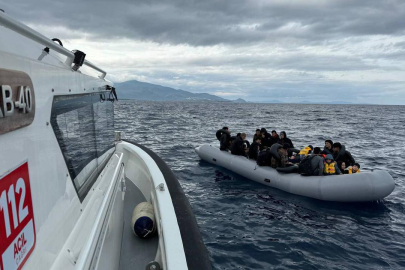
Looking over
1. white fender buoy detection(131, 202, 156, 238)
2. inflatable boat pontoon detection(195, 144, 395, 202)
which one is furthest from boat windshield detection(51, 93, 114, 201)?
inflatable boat pontoon detection(195, 144, 395, 202)

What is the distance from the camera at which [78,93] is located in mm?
2982

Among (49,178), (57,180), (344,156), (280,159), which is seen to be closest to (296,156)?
(280,159)

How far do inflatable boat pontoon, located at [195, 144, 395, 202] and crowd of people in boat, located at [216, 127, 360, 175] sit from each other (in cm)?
32

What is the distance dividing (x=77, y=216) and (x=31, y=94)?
1.32 meters

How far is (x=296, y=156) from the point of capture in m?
12.4

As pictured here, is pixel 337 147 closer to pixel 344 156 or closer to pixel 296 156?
pixel 344 156

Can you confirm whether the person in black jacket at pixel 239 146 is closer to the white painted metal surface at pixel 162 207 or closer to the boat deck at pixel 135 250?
the white painted metal surface at pixel 162 207

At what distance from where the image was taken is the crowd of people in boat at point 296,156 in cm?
1043

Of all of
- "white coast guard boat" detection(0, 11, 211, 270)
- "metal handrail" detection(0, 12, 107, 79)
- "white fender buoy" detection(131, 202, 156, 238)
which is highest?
"metal handrail" detection(0, 12, 107, 79)

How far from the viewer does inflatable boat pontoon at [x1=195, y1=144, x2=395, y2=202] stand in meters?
9.42

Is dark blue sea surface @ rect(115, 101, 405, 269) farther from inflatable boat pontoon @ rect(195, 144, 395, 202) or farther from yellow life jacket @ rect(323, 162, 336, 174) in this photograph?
yellow life jacket @ rect(323, 162, 336, 174)

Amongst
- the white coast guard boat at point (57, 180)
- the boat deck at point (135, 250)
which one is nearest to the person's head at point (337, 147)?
the white coast guard boat at point (57, 180)

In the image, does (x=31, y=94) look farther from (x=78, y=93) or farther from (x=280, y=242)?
(x=280, y=242)

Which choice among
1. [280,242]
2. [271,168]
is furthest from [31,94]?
[271,168]
